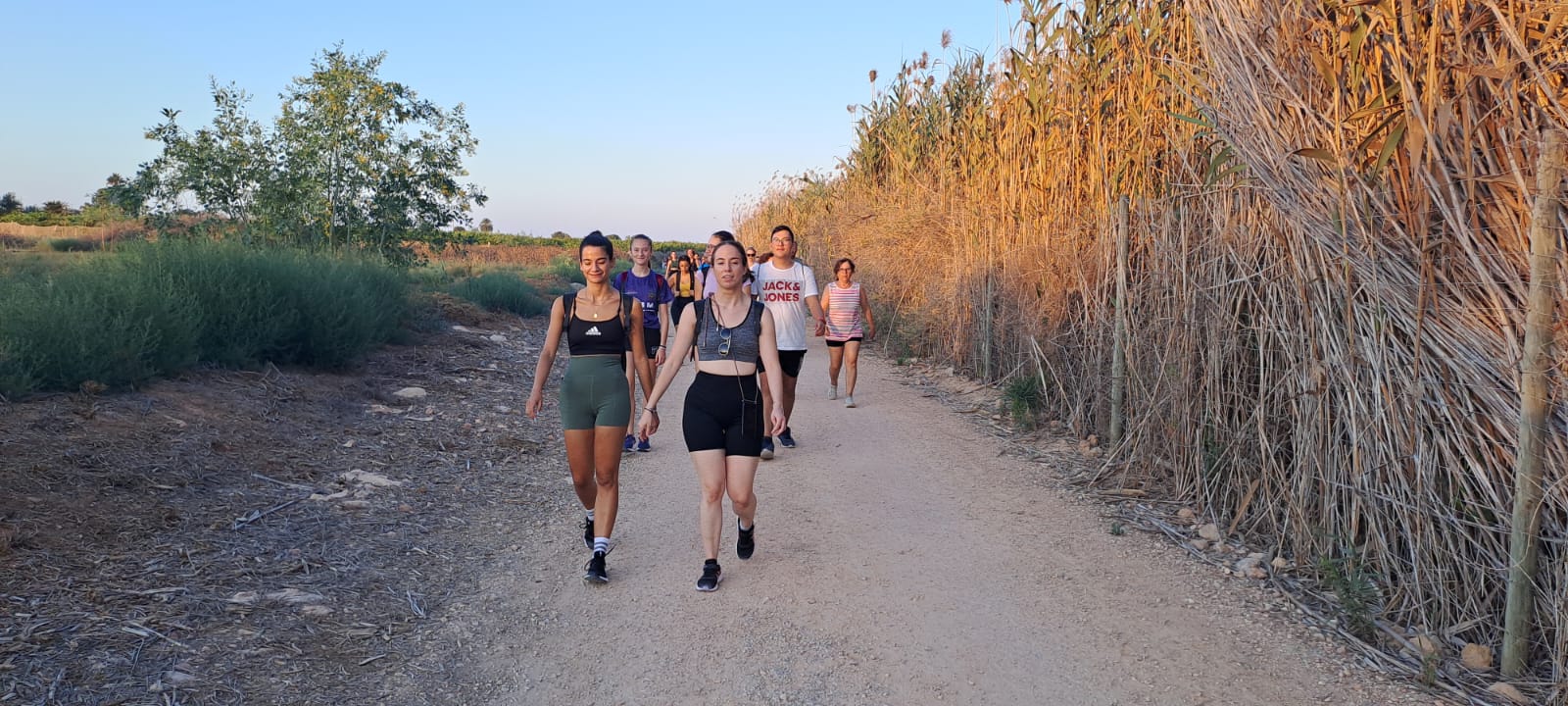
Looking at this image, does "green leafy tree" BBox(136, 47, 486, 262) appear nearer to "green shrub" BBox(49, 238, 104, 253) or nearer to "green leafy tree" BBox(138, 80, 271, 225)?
"green leafy tree" BBox(138, 80, 271, 225)

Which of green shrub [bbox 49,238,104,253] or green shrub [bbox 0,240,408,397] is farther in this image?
green shrub [bbox 49,238,104,253]

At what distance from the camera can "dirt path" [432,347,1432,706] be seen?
384 cm

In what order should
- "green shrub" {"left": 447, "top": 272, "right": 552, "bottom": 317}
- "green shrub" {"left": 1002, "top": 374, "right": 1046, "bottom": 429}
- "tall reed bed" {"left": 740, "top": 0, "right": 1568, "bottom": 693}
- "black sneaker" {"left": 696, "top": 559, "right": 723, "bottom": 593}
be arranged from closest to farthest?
"tall reed bed" {"left": 740, "top": 0, "right": 1568, "bottom": 693}, "black sneaker" {"left": 696, "top": 559, "right": 723, "bottom": 593}, "green shrub" {"left": 1002, "top": 374, "right": 1046, "bottom": 429}, "green shrub" {"left": 447, "top": 272, "right": 552, "bottom": 317}

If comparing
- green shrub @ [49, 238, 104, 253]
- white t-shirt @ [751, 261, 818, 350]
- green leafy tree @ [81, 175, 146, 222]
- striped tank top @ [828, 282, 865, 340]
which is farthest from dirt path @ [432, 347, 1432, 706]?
green shrub @ [49, 238, 104, 253]

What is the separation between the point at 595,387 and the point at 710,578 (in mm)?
1153

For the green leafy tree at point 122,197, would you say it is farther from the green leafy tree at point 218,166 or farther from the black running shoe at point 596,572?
the black running shoe at point 596,572

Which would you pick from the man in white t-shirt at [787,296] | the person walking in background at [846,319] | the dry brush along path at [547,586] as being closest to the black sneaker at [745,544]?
the dry brush along path at [547,586]

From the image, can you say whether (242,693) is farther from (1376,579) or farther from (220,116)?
(220,116)

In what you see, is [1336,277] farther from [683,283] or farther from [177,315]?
[683,283]

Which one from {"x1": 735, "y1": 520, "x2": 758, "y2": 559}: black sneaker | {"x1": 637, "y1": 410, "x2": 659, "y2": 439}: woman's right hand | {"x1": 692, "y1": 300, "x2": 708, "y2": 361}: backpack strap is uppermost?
{"x1": 692, "y1": 300, "x2": 708, "y2": 361}: backpack strap

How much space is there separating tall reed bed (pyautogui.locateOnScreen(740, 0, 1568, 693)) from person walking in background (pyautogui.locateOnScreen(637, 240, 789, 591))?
8.72 ft

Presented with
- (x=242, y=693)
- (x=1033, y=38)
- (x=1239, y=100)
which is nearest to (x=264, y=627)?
(x=242, y=693)

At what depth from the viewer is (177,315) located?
26.6ft

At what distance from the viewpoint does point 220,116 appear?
13.7m
